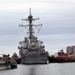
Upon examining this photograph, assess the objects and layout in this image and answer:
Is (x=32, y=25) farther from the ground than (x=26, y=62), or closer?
farther from the ground

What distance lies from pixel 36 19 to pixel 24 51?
1486 centimetres

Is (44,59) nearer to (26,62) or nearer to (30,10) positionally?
(26,62)

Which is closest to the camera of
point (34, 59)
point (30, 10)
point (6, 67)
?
point (6, 67)

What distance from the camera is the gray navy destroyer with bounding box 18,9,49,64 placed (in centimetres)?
17889

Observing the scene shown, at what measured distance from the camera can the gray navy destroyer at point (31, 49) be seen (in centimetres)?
17889

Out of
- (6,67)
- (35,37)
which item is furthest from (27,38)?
(6,67)

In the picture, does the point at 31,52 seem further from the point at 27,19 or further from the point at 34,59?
the point at 27,19

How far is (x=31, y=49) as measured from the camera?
601 ft

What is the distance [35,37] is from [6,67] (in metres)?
61.9

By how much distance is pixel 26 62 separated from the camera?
7146 inches

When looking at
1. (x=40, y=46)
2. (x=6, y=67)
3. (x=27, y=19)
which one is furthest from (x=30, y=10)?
(x=6, y=67)

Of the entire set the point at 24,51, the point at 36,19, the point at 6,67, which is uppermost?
the point at 36,19

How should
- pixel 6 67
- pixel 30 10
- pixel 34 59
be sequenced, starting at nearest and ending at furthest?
pixel 6 67, pixel 34 59, pixel 30 10

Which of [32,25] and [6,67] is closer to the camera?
[6,67]
